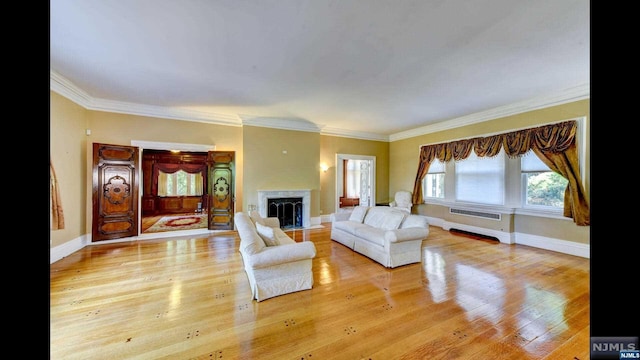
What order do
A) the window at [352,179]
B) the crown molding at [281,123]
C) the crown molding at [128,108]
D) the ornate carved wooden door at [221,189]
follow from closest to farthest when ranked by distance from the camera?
1. the crown molding at [128,108]
2. the ornate carved wooden door at [221,189]
3. the crown molding at [281,123]
4. the window at [352,179]

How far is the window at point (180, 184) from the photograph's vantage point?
8586 mm

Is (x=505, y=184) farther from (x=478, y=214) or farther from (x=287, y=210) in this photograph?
(x=287, y=210)

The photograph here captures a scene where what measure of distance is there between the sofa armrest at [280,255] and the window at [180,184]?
7611mm

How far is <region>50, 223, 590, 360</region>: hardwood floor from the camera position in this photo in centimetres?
192

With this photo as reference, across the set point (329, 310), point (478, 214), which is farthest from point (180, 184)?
point (478, 214)

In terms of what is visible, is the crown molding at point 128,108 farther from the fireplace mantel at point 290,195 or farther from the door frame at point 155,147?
the fireplace mantel at point 290,195

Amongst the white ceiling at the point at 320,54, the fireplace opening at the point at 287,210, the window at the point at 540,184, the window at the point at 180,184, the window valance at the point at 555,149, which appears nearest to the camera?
the white ceiling at the point at 320,54

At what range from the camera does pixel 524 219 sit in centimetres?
471

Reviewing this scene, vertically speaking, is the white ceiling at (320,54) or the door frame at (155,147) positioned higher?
the white ceiling at (320,54)

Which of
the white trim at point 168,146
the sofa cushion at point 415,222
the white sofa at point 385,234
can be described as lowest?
the white sofa at point 385,234

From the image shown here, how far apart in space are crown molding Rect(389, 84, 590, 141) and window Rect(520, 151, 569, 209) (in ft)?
2.95

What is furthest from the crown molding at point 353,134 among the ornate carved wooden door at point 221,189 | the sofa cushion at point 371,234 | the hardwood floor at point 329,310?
the hardwood floor at point 329,310

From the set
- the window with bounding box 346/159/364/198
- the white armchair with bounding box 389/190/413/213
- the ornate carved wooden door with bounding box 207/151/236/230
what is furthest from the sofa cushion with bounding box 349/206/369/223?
the window with bounding box 346/159/364/198
